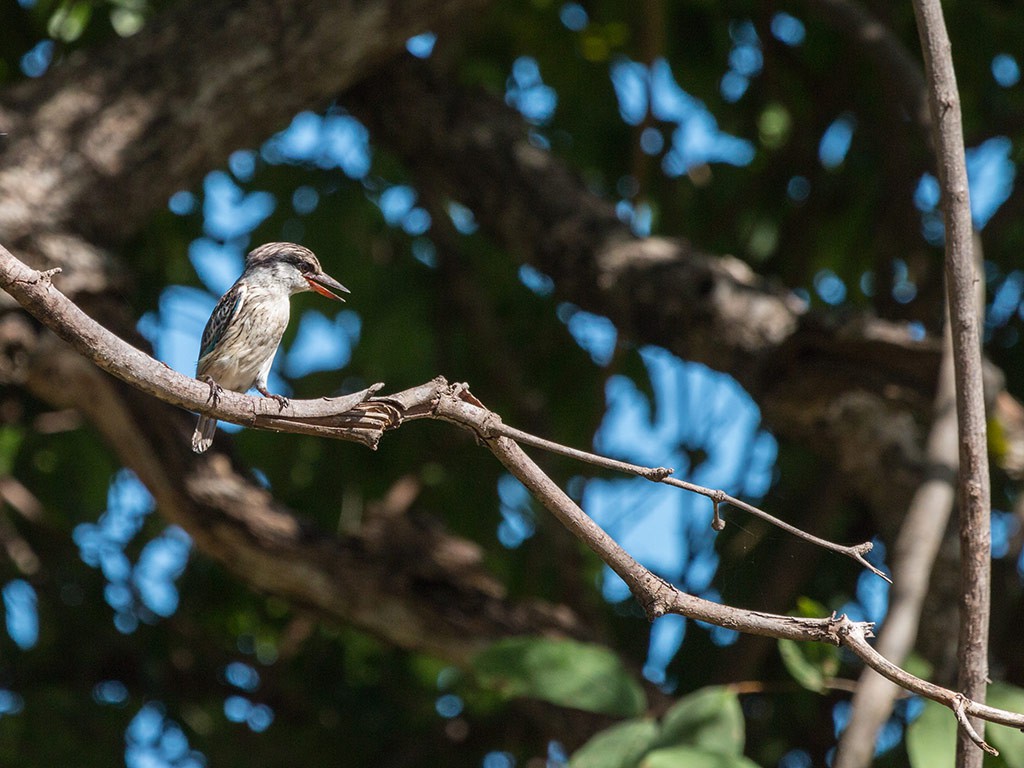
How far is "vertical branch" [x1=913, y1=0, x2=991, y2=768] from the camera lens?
6.28 feet

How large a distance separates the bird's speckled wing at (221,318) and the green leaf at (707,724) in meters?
1.44

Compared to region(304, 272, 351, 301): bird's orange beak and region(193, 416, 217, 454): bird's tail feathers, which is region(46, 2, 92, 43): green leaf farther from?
region(304, 272, 351, 301): bird's orange beak

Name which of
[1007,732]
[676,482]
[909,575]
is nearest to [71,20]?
[909,575]

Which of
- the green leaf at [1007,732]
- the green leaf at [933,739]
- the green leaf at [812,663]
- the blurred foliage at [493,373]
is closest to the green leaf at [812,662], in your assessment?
the green leaf at [812,663]

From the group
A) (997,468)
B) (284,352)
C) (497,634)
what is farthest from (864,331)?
(284,352)

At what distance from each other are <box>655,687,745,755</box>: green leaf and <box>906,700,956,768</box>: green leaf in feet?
1.29

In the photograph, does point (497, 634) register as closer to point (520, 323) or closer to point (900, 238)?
point (520, 323)

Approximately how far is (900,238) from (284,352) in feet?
8.35

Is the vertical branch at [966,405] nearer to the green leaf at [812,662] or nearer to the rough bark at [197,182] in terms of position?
the green leaf at [812,662]

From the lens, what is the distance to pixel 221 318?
295cm

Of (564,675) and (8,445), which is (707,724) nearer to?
(564,675)

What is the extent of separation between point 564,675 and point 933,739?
2.98 feet

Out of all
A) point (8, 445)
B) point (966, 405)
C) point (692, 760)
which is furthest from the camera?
point (8, 445)

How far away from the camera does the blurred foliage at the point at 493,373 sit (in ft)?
14.3
